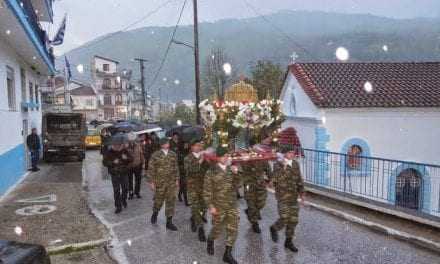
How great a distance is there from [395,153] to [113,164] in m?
11.6

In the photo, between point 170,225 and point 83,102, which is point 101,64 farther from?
point 170,225

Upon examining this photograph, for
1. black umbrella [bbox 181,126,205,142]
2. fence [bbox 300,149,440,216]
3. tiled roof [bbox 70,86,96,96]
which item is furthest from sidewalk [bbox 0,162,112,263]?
tiled roof [bbox 70,86,96,96]

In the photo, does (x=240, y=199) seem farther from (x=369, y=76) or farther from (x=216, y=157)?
(x=369, y=76)

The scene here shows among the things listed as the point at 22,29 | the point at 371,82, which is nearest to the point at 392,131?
the point at 371,82

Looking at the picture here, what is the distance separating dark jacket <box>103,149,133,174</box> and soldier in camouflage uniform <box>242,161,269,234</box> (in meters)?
3.06

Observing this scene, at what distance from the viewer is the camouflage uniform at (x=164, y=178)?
854 cm

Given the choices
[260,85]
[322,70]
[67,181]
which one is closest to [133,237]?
[67,181]

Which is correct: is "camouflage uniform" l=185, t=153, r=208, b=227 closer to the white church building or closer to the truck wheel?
the white church building

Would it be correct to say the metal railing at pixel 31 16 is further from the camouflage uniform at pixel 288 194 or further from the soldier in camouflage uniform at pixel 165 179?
the camouflage uniform at pixel 288 194

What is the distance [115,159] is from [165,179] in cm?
182

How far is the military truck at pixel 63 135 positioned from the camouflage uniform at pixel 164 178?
43.3ft

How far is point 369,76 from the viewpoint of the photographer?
18.3 m

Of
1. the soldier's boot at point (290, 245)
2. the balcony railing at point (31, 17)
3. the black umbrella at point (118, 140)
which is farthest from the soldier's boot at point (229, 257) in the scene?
the balcony railing at point (31, 17)

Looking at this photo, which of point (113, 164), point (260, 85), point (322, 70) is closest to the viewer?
point (113, 164)
